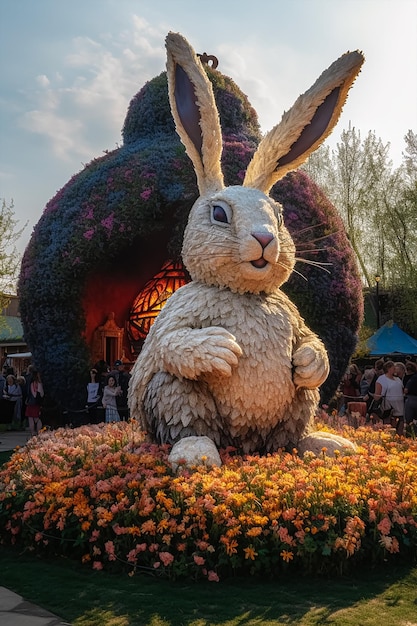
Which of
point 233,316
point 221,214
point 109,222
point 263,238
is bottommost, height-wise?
point 233,316

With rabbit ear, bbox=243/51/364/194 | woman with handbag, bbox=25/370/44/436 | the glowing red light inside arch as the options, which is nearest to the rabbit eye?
rabbit ear, bbox=243/51/364/194

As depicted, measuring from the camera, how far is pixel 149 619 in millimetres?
2787

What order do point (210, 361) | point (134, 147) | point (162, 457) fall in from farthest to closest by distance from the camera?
point (134, 147) < point (162, 457) < point (210, 361)

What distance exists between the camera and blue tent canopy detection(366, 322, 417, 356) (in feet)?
56.7

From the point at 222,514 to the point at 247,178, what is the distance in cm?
267

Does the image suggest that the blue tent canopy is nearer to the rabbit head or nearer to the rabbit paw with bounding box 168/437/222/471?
the rabbit head

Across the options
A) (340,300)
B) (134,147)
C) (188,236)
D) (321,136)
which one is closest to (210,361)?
(188,236)

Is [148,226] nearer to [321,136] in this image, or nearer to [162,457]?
[321,136]

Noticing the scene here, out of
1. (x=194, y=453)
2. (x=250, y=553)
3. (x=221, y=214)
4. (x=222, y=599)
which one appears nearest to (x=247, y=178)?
(x=221, y=214)

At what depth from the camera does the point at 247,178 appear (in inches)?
198

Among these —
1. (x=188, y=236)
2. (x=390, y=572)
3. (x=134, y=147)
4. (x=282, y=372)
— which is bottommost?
(x=390, y=572)

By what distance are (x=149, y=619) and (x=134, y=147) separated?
8.20 metres

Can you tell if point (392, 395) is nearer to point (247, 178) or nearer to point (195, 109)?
point (247, 178)

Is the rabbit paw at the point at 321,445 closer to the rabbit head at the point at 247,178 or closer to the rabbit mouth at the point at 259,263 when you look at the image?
the rabbit head at the point at 247,178
